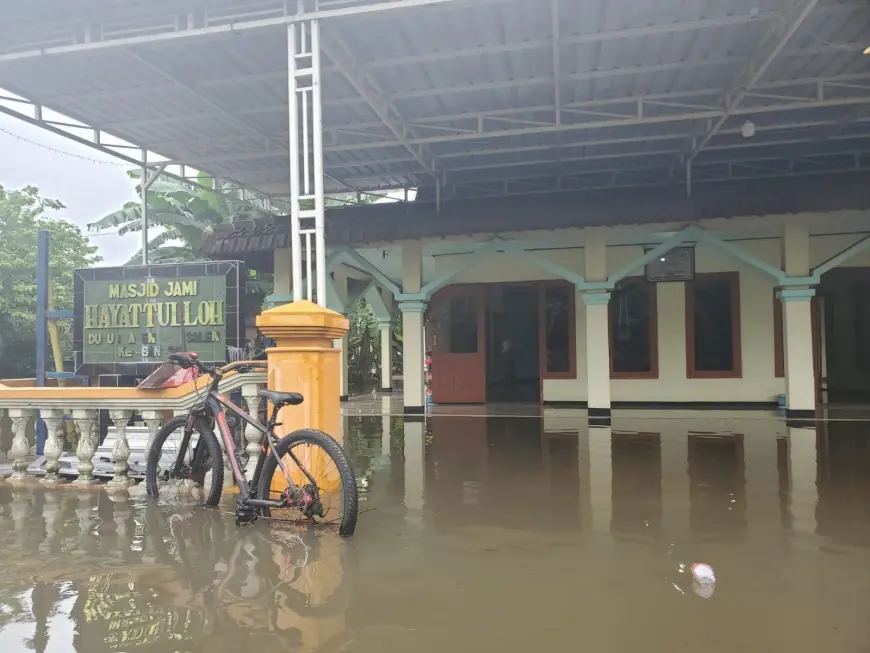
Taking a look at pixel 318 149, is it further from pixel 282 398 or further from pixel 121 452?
pixel 121 452

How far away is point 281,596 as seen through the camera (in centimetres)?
287

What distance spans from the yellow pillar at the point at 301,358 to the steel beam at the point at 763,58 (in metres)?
4.33

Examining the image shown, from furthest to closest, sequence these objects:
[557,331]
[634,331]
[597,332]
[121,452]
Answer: [557,331], [634,331], [597,332], [121,452]

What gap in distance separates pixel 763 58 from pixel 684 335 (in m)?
6.04

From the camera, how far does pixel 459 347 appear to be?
12188mm

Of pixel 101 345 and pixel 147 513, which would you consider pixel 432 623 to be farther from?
pixel 101 345

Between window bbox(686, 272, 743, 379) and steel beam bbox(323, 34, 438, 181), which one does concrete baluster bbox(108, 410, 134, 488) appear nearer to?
steel beam bbox(323, 34, 438, 181)

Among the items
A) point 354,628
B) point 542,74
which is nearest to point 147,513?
point 354,628

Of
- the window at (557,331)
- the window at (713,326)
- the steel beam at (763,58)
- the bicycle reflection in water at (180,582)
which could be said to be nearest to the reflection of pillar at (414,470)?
the bicycle reflection in water at (180,582)

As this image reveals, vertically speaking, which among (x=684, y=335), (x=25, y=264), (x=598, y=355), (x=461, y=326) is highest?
(x=25, y=264)

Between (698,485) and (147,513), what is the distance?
4.18m

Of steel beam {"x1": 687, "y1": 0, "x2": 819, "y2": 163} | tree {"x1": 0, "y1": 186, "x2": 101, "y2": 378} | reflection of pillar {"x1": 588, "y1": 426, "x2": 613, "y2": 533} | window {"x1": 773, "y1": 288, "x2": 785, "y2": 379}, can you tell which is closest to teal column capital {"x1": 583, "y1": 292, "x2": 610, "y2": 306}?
reflection of pillar {"x1": 588, "y1": 426, "x2": 613, "y2": 533}

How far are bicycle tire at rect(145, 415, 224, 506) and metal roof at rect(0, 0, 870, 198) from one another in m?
3.08

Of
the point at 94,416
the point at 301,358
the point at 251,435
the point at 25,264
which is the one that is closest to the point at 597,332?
the point at 301,358
